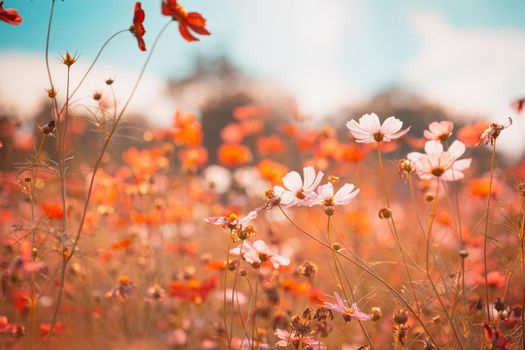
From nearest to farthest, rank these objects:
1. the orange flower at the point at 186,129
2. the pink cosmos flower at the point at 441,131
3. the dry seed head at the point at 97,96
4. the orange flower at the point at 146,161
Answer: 1. the pink cosmos flower at the point at 441,131
2. the dry seed head at the point at 97,96
3. the orange flower at the point at 186,129
4. the orange flower at the point at 146,161

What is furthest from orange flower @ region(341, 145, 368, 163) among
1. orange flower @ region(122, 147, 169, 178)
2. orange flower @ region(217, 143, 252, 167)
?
orange flower @ region(122, 147, 169, 178)

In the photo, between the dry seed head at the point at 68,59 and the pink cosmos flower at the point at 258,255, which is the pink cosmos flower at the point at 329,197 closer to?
the pink cosmos flower at the point at 258,255

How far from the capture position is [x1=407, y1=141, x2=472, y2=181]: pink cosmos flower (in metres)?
0.91

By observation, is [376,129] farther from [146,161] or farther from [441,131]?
[146,161]

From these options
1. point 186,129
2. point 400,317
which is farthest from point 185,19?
point 186,129

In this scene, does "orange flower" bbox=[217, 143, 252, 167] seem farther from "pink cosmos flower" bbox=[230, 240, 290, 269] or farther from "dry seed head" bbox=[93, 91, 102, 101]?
"pink cosmos flower" bbox=[230, 240, 290, 269]

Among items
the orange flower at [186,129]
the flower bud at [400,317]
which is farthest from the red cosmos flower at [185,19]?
the orange flower at [186,129]

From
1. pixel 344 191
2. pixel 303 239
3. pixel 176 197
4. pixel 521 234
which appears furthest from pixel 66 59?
pixel 303 239

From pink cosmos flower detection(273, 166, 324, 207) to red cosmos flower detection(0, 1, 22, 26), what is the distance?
75cm

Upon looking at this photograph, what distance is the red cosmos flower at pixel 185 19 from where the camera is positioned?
2.96 ft

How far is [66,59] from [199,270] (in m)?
1.78

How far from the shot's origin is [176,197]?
3.05m

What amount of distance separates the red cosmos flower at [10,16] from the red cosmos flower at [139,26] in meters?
0.29

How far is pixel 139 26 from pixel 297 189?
1.78 ft
